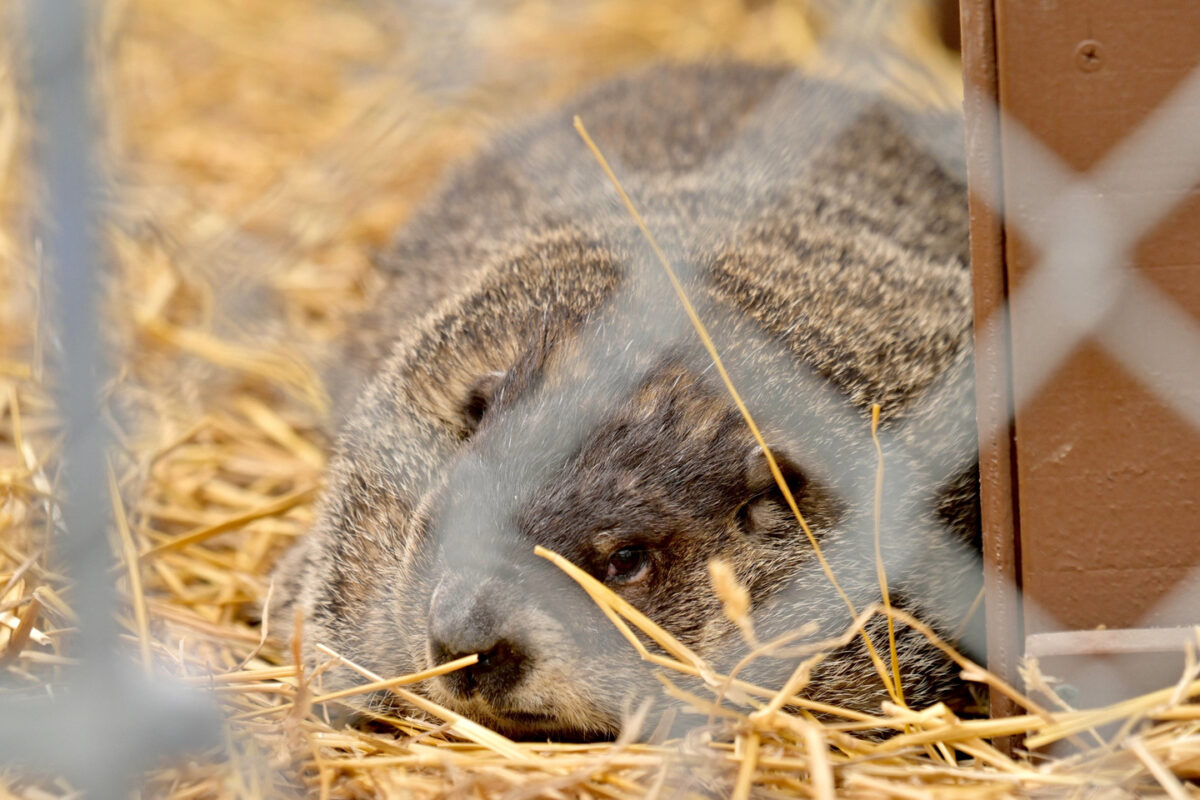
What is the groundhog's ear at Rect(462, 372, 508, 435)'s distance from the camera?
2355 mm

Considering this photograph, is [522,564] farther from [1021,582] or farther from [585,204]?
[585,204]

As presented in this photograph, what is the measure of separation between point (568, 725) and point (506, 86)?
382 cm

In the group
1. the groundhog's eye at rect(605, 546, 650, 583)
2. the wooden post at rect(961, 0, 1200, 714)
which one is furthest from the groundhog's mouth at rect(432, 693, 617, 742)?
the wooden post at rect(961, 0, 1200, 714)

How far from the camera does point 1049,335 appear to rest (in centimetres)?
202

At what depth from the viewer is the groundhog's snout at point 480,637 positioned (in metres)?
2.00

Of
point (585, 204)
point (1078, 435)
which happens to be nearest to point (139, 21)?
point (585, 204)

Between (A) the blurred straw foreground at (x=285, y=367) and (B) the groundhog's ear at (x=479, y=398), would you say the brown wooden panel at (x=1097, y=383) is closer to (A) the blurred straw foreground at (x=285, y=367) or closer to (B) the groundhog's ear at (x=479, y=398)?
(A) the blurred straw foreground at (x=285, y=367)

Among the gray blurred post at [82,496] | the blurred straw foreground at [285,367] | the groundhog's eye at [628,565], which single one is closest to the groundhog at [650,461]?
the groundhog's eye at [628,565]

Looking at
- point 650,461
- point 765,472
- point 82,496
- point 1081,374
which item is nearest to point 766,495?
point 765,472

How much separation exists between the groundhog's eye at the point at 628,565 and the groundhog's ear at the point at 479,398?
0.40 metres

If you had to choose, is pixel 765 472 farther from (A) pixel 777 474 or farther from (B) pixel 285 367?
(B) pixel 285 367

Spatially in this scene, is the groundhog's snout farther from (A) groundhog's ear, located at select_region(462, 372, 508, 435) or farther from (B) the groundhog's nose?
(A) groundhog's ear, located at select_region(462, 372, 508, 435)

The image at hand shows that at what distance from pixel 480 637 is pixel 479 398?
0.54 meters

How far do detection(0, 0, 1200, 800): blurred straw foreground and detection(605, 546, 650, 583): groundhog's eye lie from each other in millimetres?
130
